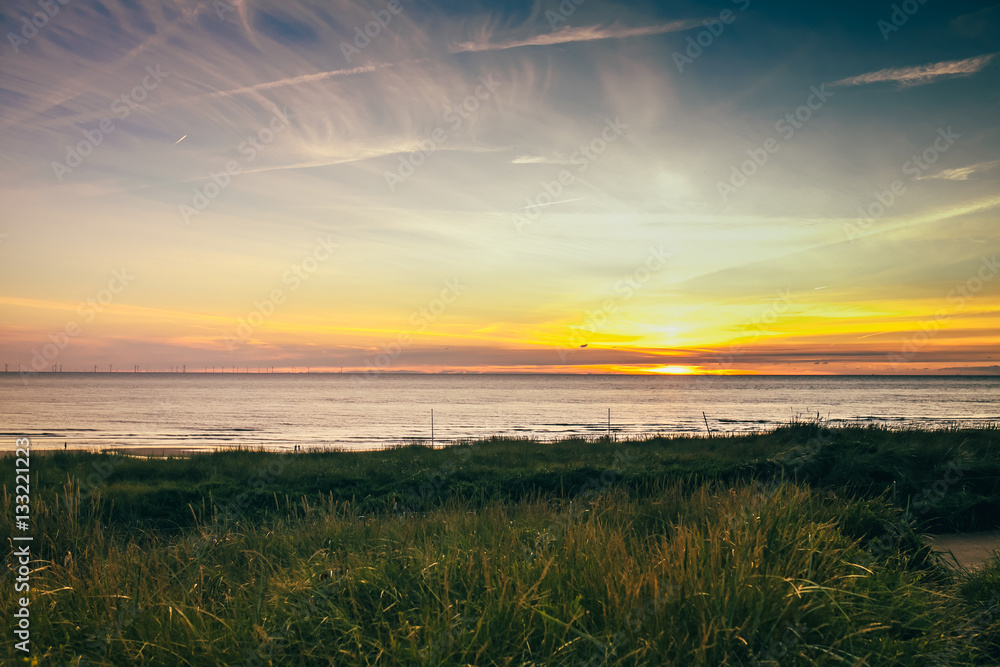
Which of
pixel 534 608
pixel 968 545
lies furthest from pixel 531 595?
pixel 968 545

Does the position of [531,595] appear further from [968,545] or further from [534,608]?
[968,545]

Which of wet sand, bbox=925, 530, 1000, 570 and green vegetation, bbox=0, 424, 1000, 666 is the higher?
green vegetation, bbox=0, 424, 1000, 666

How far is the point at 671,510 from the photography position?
821 cm

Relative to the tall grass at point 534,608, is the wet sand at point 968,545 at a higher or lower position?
lower

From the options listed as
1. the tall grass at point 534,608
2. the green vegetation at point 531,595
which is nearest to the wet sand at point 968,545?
the green vegetation at point 531,595

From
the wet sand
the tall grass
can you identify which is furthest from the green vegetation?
the wet sand

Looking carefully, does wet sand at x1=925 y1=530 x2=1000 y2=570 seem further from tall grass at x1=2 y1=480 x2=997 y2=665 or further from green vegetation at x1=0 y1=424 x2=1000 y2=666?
tall grass at x1=2 y1=480 x2=997 y2=665

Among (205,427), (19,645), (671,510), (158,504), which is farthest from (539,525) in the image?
(205,427)

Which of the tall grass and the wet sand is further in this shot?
the wet sand

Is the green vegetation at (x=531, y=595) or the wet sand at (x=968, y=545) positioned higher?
the green vegetation at (x=531, y=595)

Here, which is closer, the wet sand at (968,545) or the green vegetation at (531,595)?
the green vegetation at (531,595)

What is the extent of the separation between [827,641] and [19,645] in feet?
19.6

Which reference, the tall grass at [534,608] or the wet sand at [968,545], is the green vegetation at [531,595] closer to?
the tall grass at [534,608]

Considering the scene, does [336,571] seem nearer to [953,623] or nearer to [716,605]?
[716,605]
